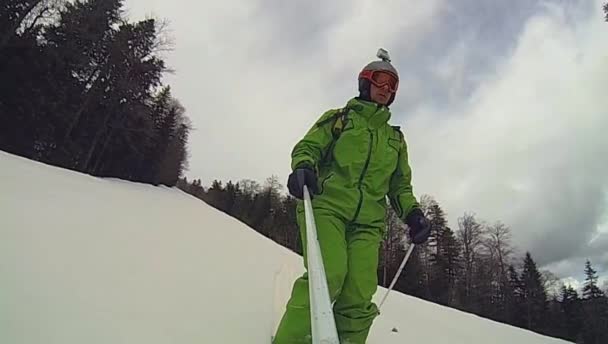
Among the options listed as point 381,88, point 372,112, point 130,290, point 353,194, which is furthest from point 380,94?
point 130,290

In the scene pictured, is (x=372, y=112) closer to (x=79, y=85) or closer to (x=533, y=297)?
(x=79, y=85)

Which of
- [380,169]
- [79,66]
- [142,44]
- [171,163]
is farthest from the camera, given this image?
[171,163]

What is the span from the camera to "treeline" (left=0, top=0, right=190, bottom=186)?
17828 millimetres

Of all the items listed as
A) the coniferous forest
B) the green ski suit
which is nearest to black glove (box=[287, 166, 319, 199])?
the green ski suit

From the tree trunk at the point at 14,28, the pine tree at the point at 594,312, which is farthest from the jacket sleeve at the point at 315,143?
the pine tree at the point at 594,312

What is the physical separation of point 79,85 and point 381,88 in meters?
21.5

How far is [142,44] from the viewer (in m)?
22.7

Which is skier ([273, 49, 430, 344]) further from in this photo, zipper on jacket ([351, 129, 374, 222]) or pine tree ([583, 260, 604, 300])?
pine tree ([583, 260, 604, 300])

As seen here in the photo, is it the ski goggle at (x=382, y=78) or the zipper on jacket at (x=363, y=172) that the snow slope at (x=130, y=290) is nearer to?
the zipper on jacket at (x=363, y=172)

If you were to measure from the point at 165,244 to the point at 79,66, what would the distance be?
59.0 feet

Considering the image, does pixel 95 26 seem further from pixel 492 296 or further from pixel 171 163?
pixel 492 296

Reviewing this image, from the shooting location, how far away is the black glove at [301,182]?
1.91 m

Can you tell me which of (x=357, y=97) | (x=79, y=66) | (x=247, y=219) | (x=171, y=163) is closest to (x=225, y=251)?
(x=357, y=97)

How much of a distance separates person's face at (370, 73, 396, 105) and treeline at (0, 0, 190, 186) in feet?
60.8
